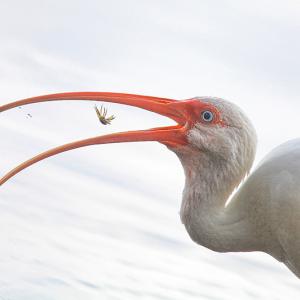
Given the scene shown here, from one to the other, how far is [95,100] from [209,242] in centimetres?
195

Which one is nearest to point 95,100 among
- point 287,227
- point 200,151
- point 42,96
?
point 42,96

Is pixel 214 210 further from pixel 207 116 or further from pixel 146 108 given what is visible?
pixel 146 108

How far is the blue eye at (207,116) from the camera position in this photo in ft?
23.8

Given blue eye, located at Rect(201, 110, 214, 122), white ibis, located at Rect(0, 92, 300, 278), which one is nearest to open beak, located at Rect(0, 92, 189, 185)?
white ibis, located at Rect(0, 92, 300, 278)

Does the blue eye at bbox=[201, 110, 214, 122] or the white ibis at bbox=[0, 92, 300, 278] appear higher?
the blue eye at bbox=[201, 110, 214, 122]

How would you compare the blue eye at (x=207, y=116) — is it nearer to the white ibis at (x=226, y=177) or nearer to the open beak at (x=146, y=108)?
the white ibis at (x=226, y=177)

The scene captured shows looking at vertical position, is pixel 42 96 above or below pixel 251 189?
above

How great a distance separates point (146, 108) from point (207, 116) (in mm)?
716

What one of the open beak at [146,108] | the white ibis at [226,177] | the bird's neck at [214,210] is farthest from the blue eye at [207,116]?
the bird's neck at [214,210]

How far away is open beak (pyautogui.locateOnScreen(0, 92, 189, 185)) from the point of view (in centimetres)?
748

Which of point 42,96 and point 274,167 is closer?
point 274,167

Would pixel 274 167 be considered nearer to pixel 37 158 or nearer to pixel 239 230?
pixel 239 230

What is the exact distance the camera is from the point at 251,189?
24.3ft

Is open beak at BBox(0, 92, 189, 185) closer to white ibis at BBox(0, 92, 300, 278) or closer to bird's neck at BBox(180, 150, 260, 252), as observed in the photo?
white ibis at BBox(0, 92, 300, 278)
